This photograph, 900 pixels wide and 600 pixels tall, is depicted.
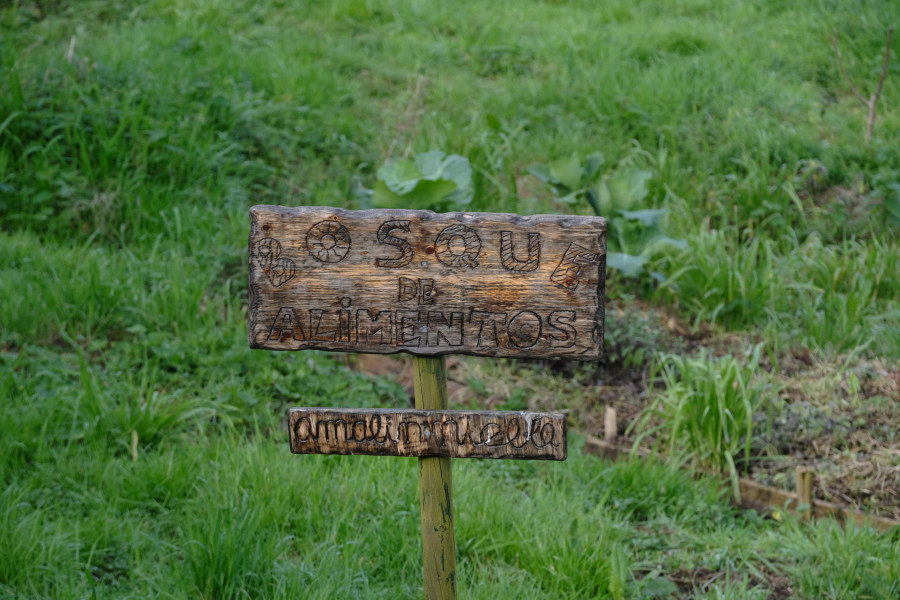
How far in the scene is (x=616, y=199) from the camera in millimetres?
5012

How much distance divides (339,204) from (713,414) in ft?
8.54

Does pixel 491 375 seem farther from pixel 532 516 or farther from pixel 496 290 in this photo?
pixel 496 290

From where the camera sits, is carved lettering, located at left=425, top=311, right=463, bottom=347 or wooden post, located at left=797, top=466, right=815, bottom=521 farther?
wooden post, located at left=797, top=466, right=815, bottom=521

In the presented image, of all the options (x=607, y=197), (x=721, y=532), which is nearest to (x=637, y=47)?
(x=607, y=197)

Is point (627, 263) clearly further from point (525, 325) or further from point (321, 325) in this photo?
point (321, 325)

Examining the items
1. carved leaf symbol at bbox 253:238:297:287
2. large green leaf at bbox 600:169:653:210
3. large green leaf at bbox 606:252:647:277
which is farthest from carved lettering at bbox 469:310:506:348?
large green leaf at bbox 600:169:653:210

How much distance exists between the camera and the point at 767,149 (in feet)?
18.8

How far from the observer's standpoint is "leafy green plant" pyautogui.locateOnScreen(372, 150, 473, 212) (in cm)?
456

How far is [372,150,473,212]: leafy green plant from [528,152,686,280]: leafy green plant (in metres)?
0.54

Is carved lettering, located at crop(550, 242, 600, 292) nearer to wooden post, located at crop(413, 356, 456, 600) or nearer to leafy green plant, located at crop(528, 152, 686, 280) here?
wooden post, located at crop(413, 356, 456, 600)

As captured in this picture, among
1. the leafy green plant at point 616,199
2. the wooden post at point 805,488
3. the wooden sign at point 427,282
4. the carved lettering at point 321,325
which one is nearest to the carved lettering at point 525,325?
the wooden sign at point 427,282

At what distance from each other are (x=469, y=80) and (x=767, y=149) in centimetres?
238

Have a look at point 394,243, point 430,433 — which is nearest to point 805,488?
point 430,433

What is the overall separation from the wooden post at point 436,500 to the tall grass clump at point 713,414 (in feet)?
5.33
